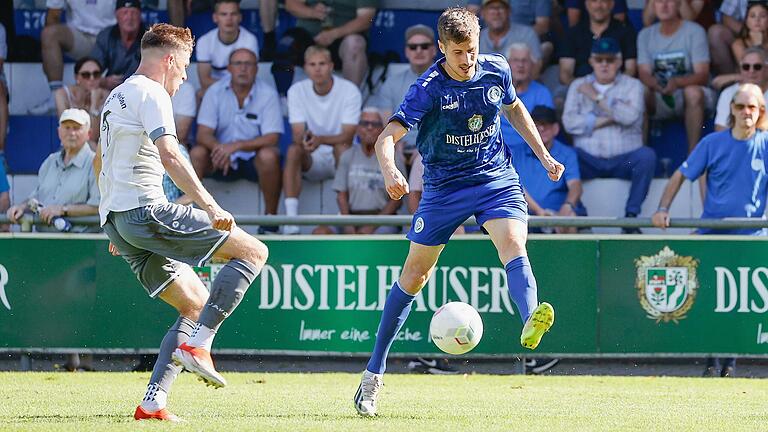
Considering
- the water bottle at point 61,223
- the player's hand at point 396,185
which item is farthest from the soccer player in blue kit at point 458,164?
the water bottle at point 61,223

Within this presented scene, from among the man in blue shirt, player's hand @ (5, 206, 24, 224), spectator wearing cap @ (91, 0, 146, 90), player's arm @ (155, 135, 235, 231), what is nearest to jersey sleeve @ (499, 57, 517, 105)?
player's arm @ (155, 135, 235, 231)

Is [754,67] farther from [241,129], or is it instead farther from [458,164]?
[458,164]

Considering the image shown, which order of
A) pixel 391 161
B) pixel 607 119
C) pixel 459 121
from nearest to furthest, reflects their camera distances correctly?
pixel 391 161, pixel 459 121, pixel 607 119

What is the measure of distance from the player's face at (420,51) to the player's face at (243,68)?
1.57 meters

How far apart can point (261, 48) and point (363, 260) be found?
377cm

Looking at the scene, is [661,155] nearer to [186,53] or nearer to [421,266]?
[421,266]

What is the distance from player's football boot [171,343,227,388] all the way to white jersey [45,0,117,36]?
794 centimetres

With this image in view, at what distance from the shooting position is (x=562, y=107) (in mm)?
13055

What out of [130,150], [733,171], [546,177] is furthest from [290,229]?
[130,150]

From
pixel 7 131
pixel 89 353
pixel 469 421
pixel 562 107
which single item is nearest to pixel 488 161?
pixel 469 421

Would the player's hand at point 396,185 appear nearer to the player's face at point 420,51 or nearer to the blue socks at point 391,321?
the blue socks at point 391,321

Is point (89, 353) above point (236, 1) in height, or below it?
below

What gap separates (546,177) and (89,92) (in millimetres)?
4638

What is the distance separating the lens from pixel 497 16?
13.1 meters
